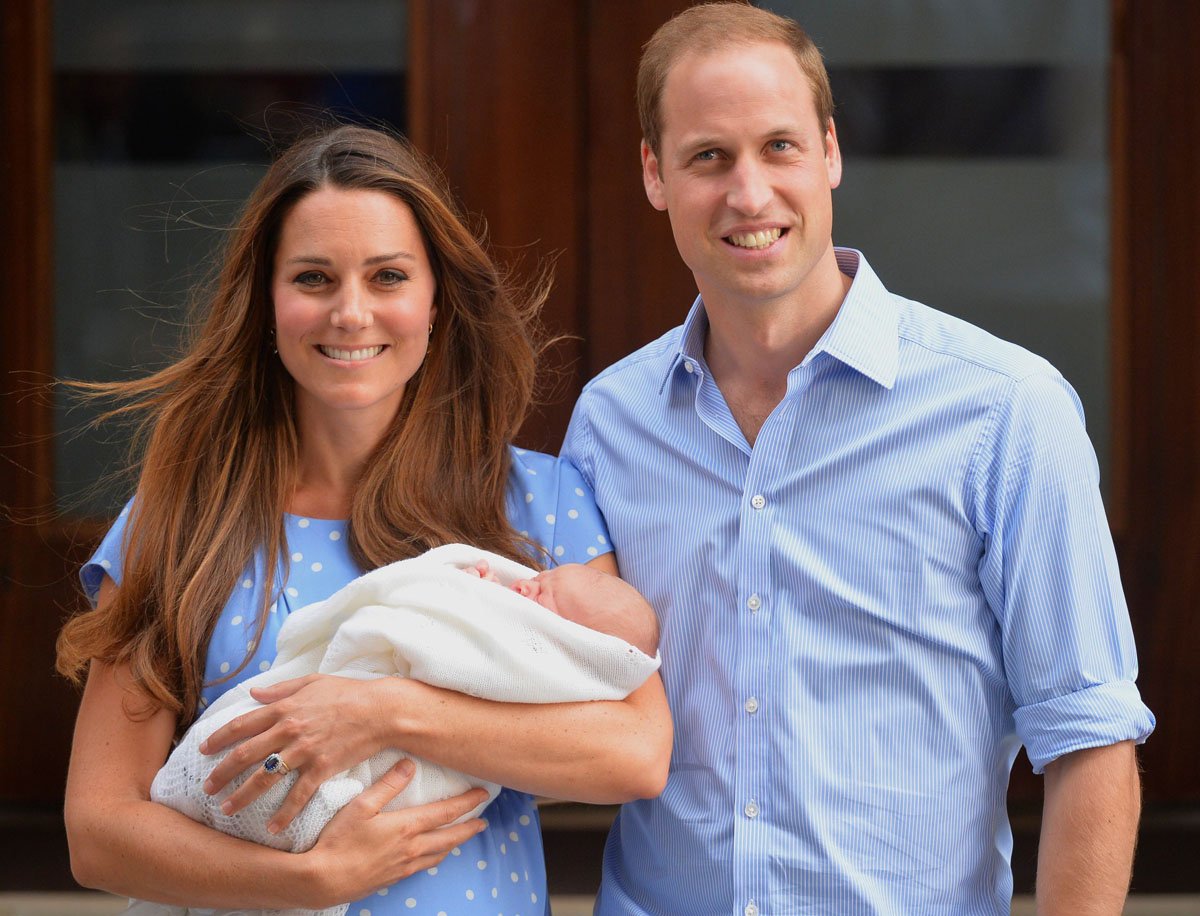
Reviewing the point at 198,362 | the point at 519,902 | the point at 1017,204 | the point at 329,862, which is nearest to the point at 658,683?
the point at 519,902

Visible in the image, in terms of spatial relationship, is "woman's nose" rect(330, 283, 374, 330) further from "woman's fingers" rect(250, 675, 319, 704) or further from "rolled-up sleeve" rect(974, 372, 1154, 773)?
"rolled-up sleeve" rect(974, 372, 1154, 773)

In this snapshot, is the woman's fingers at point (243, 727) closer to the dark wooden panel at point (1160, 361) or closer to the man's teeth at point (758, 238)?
the man's teeth at point (758, 238)

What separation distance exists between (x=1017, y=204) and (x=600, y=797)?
2.41 m

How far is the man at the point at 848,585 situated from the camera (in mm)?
1896

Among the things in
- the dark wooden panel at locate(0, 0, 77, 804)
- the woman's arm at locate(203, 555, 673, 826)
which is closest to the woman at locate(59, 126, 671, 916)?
A: the woman's arm at locate(203, 555, 673, 826)

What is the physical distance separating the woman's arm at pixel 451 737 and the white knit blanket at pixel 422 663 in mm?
23

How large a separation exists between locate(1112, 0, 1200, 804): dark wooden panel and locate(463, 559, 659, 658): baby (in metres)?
2.14

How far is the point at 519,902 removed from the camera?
6.76ft

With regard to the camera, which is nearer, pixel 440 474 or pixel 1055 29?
pixel 440 474

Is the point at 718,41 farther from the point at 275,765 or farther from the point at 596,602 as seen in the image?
the point at 275,765

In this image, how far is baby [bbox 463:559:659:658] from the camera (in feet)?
6.60

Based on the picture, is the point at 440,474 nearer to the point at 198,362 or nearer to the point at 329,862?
the point at 198,362

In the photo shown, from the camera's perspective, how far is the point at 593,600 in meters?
2.02

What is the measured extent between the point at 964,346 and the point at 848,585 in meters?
0.36
